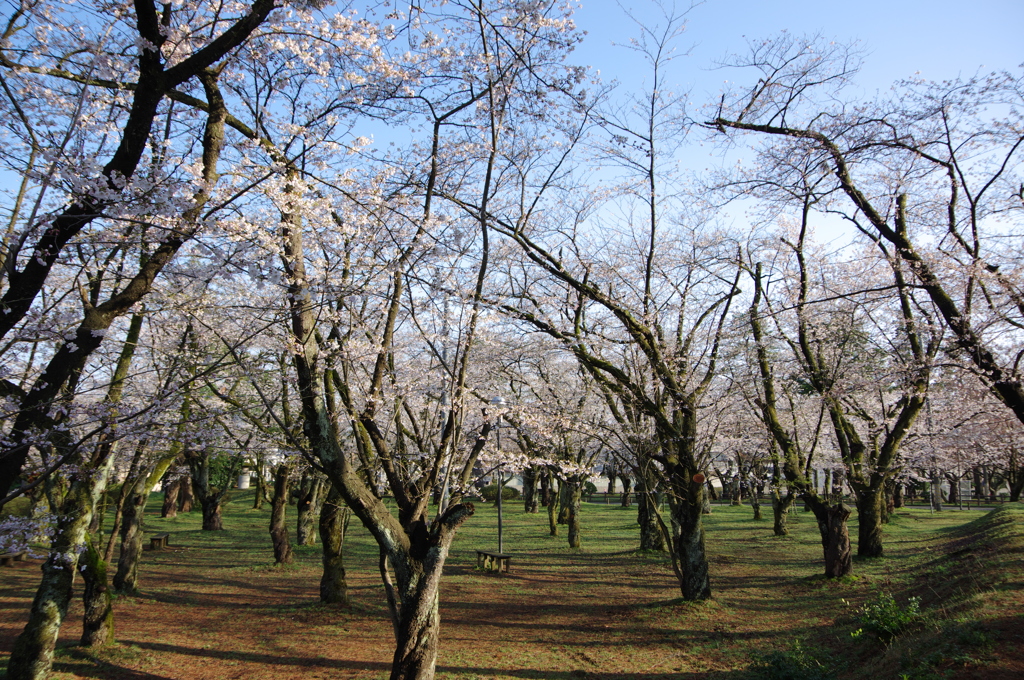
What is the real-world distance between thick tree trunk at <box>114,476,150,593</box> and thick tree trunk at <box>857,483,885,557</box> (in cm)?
1549

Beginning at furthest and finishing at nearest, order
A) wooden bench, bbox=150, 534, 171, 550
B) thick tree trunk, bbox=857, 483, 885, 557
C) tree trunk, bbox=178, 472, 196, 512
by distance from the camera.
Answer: tree trunk, bbox=178, 472, 196, 512 → wooden bench, bbox=150, 534, 171, 550 → thick tree trunk, bbox=857, 483, 885, 557

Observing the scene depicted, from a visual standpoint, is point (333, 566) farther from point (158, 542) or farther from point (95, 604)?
point (158, 542)

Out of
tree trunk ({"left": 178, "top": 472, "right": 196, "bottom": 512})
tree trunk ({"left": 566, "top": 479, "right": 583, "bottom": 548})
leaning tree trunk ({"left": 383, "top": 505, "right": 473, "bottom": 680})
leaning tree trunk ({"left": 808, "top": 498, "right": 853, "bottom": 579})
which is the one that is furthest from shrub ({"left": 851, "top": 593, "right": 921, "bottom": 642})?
tree trunk ({"left": 178, "top": 472, "right": 196, "bottom": 512})

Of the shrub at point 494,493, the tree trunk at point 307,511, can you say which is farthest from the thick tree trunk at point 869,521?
the shrub at point 494,493

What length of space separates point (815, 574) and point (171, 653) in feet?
40.4

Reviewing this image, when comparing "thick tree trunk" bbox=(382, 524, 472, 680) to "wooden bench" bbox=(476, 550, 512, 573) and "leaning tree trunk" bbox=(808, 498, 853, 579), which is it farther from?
"wooden bench" bbox=(476, 550, 512, 573)

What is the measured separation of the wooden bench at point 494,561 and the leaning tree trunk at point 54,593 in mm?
9554

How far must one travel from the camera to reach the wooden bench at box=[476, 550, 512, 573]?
14945mm

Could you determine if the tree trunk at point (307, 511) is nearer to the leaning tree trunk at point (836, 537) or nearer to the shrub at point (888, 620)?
the leaning tree trunk at point (836, 537)

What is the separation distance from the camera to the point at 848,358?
42.3 feet

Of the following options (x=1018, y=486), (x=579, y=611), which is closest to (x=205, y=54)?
(x=579, y=611)

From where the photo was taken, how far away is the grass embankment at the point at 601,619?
686 centimetres

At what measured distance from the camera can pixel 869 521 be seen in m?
14.2

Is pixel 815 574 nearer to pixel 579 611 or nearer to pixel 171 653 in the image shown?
pixel 579 611
